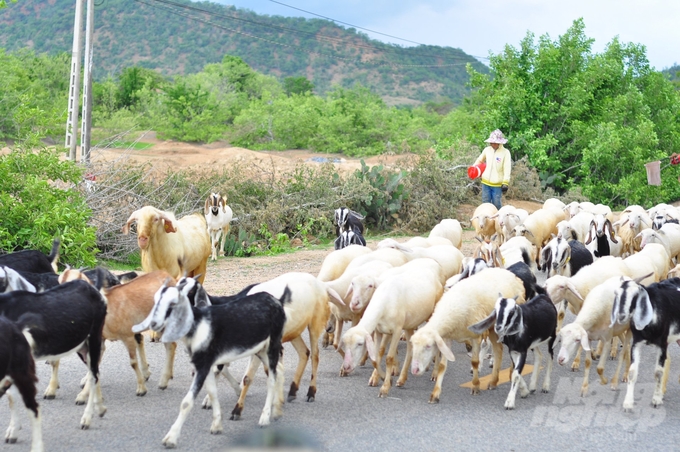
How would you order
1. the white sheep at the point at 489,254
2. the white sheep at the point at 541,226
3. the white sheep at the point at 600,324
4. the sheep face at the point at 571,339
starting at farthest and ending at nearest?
the white sheep at the point at 541,226 < the white sheep at the point at 489,254 < the white sheep at the point at 600,324 < the sheep face at the point at 571,339

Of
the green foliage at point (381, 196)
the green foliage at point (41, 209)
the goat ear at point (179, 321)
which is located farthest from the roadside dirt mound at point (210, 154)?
the goat ear at point (179, 321)

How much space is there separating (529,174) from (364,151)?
14.1 m

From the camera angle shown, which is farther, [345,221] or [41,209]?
[345,221]

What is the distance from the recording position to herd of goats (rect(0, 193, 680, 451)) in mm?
6070

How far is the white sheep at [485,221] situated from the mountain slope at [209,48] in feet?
222

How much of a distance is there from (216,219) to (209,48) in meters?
73.4

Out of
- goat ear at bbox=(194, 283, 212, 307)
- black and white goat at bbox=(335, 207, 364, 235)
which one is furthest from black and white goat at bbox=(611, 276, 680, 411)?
black and white goat at bbox=(335, 207, 364, 235)

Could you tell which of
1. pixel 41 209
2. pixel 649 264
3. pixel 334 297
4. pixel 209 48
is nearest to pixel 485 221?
pixel 649 264

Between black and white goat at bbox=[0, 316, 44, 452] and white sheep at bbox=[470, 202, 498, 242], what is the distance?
377 inches

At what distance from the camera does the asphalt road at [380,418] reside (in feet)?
20.0

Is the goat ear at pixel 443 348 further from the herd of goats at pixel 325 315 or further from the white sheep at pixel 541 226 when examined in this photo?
the white sheep at pixel 541 226

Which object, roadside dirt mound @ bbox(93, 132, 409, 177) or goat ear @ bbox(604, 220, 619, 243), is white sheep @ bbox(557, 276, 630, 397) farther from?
roadside dirt mound @ bbox(93, 132, 409, 177)

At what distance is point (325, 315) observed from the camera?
7.55 m

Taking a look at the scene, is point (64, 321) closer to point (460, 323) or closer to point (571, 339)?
point (460, 323)
